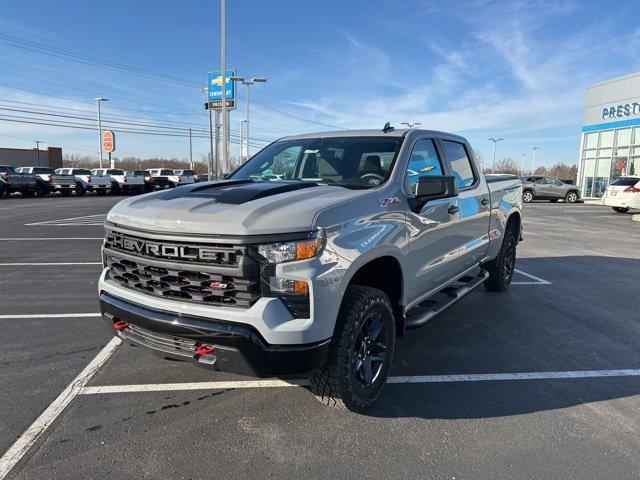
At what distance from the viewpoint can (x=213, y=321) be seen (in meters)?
2.74

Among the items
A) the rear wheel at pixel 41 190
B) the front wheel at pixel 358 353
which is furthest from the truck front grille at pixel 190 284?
the rear wheel at pixel 41 190

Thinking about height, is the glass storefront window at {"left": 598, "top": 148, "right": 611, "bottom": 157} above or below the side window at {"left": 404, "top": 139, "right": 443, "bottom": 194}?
above

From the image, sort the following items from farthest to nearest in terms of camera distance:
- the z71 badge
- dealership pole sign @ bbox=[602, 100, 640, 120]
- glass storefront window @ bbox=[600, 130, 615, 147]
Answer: glass storefront window @ bbox=[600, 130, 615, 147]
dealership pole sign @ bbox=[602, 100, 640, 120]
the z71 badge

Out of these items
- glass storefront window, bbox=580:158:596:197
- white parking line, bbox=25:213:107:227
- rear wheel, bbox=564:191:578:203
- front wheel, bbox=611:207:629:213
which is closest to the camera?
white parking line, bbox=25:213:107:227

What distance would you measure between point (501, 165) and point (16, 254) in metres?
100

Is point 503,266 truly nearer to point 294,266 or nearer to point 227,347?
point 294,266

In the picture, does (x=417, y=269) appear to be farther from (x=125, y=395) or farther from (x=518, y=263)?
(x=518, y=263)

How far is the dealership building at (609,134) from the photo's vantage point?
1115 inches

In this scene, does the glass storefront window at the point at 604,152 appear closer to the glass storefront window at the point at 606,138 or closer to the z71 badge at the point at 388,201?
the glass storefront window at the point at 606,138

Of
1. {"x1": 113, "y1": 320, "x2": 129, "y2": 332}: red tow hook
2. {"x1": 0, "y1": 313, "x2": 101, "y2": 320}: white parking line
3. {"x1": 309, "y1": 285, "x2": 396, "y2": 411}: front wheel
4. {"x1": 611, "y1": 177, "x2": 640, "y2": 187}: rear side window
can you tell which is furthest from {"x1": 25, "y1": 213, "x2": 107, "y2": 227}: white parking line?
{"x1": 611, "y1": 177, "x2": 640, "y2": 187}: rear side window

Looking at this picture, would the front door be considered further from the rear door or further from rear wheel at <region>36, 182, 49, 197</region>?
rear wheel at <region>36, 182, 49, 197</region>

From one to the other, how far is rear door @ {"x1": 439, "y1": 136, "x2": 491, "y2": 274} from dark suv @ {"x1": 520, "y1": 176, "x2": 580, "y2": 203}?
27.7 metres

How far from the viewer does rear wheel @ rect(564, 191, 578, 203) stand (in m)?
30.7

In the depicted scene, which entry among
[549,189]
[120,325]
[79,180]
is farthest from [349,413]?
[79,180]
